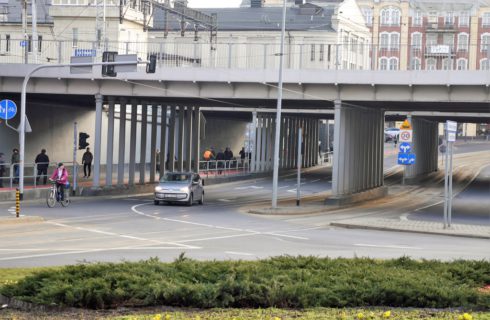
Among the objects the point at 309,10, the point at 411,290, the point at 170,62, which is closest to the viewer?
the point at 411,290

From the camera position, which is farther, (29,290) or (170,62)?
(170,62)

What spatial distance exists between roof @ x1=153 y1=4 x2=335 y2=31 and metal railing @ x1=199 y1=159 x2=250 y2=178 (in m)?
19.5

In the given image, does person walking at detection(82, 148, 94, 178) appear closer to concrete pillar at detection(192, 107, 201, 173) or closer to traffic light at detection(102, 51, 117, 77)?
concrete pillar at detection(192, 107, 201, 173)

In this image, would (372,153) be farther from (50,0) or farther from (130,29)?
(50,0)

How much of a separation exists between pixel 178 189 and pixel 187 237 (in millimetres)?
14899

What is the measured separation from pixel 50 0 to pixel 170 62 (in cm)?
3742

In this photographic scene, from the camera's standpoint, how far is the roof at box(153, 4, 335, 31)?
95.2 meters

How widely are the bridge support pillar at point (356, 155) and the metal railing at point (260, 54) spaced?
2659 mm

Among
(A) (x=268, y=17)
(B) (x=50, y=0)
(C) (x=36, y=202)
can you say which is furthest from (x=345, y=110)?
(A) (x=268, y=17)

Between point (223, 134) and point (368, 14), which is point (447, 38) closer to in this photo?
point (368, 14)

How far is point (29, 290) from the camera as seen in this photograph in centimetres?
1310

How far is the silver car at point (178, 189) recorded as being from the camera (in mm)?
43469

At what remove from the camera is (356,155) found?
169ft

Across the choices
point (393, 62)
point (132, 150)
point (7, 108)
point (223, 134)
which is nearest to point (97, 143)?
point (132, 150)
